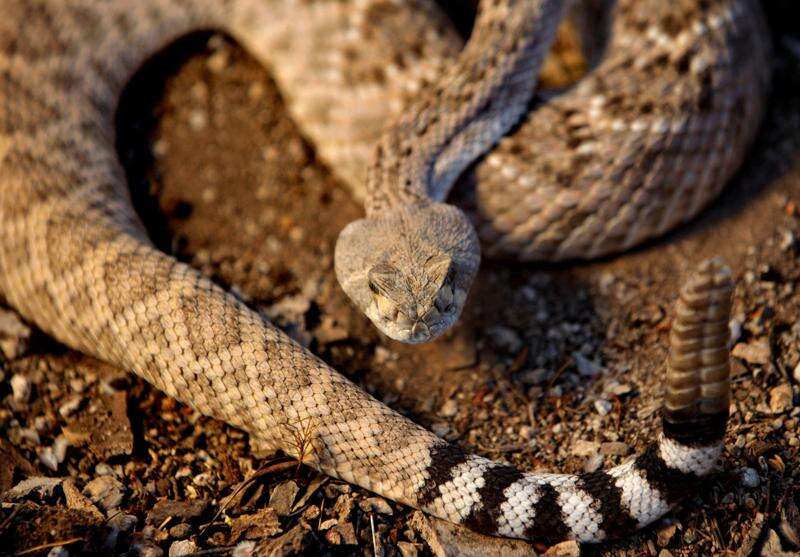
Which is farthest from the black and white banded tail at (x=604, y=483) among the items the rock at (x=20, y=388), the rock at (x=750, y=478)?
the rock at (x=20, y=388)

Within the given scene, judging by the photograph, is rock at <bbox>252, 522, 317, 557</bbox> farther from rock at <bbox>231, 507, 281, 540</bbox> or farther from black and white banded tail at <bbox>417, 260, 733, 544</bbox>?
black and white banded tail at <bbox>417, 260, 733, 544</bbox>

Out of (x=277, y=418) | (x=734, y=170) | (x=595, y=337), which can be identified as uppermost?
(x=734, y=170)

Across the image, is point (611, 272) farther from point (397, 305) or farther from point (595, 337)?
point (397, 305)

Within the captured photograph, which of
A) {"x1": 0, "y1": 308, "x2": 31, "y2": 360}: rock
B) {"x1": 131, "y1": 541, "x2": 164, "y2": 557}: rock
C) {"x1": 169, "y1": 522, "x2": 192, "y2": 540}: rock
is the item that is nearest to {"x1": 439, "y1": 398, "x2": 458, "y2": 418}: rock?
{"x1": 169, "y1": 522, "x2": 192, "y2": 540}: rock

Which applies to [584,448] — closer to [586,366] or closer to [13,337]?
[586,366]

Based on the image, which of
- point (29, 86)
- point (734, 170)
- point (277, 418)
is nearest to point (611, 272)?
point (734, 170)

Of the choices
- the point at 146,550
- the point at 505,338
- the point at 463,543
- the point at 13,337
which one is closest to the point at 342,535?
the point at 463,543

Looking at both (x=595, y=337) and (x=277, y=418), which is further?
(x=595, y=337)
